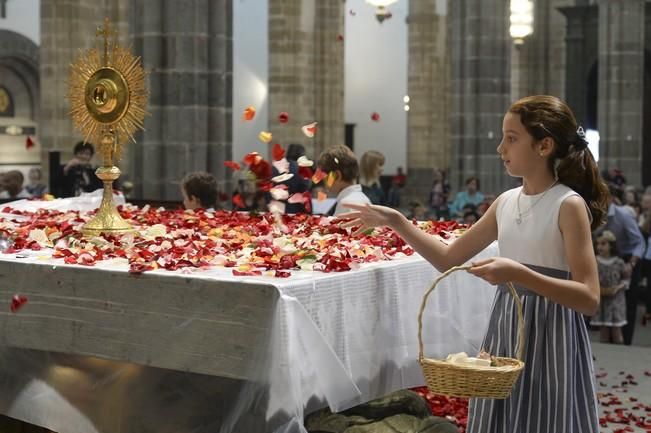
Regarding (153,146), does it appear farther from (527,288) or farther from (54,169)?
(527,288)

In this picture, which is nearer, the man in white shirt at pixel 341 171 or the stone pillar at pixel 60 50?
the man in white shirt at pixel 341 171

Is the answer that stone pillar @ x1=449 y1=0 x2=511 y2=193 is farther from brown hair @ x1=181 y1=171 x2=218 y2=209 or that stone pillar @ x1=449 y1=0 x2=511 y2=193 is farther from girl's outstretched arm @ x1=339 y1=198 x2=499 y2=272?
girl's outstretched arm @ x1=339 y1=198 x2=499 y2=272

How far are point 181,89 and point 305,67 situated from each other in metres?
10.9

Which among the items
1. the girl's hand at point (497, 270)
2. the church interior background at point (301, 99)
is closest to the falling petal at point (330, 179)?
the church interior background at point (301, 99)

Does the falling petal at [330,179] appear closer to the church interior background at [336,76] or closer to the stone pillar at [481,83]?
the church interior background at [336,76]

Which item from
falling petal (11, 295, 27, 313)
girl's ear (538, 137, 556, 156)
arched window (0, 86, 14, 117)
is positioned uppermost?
arched window (0, 86, 14, 117)

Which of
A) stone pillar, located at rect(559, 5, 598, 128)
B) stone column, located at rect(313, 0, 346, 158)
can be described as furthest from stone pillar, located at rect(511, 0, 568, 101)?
stone column, located at rect(313, 0, 346, 158)

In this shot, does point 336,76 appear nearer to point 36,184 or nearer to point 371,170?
point 36,184

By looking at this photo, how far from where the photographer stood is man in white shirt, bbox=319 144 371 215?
625 centimetres

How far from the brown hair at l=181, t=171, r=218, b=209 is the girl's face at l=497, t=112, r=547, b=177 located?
3.65m

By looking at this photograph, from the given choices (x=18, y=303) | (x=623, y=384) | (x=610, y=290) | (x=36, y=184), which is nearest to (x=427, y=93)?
(x=36, y=184)

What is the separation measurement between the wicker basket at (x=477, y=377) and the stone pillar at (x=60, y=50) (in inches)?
563

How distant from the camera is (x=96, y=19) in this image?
18125 millimetres

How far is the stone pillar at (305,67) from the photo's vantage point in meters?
21.1
